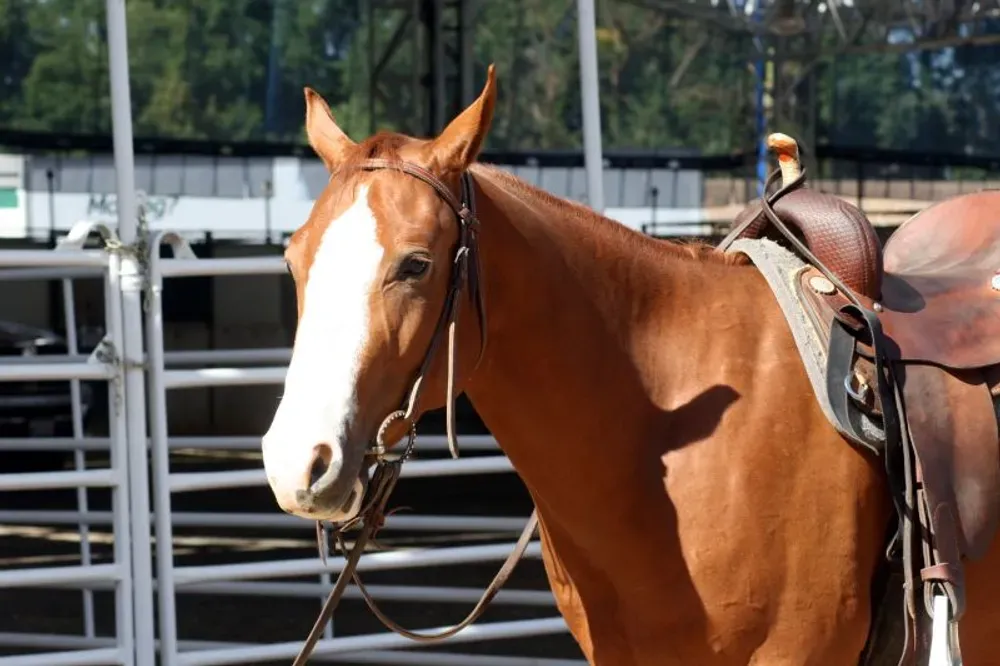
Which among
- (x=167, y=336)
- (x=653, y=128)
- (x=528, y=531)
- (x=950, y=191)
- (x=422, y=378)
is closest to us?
(x=422, y=378)

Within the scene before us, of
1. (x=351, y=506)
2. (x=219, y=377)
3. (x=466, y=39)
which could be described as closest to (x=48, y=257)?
(x=219, y=377)

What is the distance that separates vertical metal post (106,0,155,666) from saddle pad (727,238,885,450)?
161 centimetres

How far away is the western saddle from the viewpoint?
7.47 feet

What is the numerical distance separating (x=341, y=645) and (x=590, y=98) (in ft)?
5.67

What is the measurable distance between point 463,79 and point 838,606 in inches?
428

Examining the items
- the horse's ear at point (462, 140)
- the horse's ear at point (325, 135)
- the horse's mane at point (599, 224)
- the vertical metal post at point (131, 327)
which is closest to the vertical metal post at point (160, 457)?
the vertical metal post at point (131, 327)

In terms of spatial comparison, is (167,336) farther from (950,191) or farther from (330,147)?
(330,147)

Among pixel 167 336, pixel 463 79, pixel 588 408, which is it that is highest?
pixel 463 79

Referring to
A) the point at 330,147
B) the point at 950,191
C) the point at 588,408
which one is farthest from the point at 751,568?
the point at 950,191

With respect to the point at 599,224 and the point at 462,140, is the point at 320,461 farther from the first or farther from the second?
the point at 599,224

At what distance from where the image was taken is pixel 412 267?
2.01m

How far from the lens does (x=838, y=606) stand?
→ 2262 millimetres

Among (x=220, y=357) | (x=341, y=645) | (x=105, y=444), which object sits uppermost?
(x=220, y=357)

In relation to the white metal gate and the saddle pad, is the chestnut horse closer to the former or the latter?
the saddle pad
